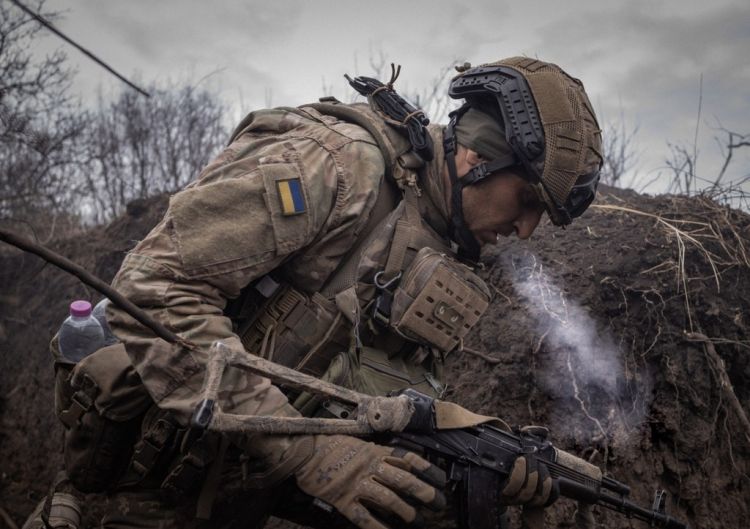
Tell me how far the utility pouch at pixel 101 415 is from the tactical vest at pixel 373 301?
42cm

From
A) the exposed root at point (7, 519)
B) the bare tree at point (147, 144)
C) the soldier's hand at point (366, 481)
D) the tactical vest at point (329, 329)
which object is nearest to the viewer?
the soldier's hand at point (366, 481)

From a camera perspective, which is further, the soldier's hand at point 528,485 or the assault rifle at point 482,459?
the soldier's hand at point 528,485

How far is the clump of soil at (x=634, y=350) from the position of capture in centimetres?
325

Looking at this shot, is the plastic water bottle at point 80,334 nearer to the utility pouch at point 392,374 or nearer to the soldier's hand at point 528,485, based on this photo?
the utility pouch at point 392,374

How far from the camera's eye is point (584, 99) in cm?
251

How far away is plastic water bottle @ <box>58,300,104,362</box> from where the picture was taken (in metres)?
2.44

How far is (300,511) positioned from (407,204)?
129 centimetres

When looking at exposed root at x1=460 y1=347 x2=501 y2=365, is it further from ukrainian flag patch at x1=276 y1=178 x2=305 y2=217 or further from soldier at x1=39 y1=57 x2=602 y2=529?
ukrainian flag patch at x1=276 y1=178 x2=305 y2=217

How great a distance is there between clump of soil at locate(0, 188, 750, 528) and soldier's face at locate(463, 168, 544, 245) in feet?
3.93

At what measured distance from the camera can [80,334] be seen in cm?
251

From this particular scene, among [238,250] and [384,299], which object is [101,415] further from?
[384,299]

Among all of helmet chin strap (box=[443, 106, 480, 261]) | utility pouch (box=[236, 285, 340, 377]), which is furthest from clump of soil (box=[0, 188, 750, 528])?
utility pouch (box=[236, 285, 340, 377])

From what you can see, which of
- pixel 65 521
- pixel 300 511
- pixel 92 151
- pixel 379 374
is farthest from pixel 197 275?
pixel 92 151

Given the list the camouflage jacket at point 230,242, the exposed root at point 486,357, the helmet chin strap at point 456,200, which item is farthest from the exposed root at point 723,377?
the camouflage jacket at point 230,242
